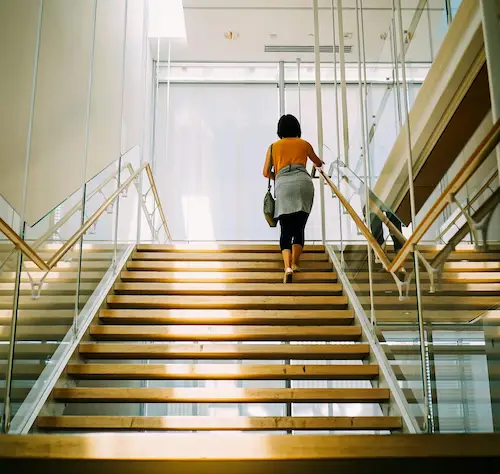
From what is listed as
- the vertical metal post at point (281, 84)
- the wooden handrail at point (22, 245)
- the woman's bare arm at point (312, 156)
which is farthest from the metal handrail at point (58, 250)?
the vertical metal post at point (281, 84)

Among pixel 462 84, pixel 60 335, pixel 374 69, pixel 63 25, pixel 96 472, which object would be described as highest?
pixel 374 69

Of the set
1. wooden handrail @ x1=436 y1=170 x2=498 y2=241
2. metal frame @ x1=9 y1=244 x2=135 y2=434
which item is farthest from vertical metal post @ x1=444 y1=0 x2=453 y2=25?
metal frame @ x1=9 y1=244 x2=135 y2=434

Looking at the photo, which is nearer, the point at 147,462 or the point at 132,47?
the point at 147,462

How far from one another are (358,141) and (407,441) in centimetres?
548

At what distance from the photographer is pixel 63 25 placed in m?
6.09

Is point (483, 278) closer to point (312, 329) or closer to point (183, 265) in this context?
point (312, 329)

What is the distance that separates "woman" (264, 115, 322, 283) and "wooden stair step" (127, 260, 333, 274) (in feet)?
0.85

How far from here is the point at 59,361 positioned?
4500mm

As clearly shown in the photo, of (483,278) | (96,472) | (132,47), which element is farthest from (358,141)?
(96,472)

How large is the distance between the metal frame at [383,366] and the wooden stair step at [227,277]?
0.18m

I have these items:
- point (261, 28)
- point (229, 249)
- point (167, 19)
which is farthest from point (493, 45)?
point (167, 19)

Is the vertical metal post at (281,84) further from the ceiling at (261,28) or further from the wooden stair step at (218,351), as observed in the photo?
the wooden stair step at (218,351)

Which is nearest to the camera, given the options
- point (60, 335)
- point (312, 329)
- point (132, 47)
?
point (60, 335)

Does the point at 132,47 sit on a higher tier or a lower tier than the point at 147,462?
higher
